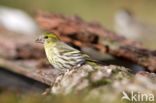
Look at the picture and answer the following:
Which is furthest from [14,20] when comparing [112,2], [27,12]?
[112,2]

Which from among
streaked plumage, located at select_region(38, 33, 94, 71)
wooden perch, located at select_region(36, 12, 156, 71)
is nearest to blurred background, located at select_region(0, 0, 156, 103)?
wooden perch, located at select_region(36, 12, 156, 71)

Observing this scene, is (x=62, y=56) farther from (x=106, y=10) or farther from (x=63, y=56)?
(x=106, y=10)

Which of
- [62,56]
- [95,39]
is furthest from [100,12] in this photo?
[62,56]

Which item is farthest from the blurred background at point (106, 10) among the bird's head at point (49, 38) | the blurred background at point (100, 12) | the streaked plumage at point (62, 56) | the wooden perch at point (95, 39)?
the streaked plumage at point (62, 56)

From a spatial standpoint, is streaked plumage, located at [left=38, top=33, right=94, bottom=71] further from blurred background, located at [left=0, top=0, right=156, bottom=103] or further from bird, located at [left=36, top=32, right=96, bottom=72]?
blurred background, located at [left=0, top=0, right=156, bottom=103]

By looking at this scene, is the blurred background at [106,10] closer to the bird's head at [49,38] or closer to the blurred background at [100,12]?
the blurred background at [100,12]

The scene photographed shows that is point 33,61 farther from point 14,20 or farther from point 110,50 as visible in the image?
point 14,20

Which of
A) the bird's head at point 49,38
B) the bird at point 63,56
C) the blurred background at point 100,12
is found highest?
the blurred background at point 100,12

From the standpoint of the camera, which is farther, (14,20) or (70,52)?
(14,20)
